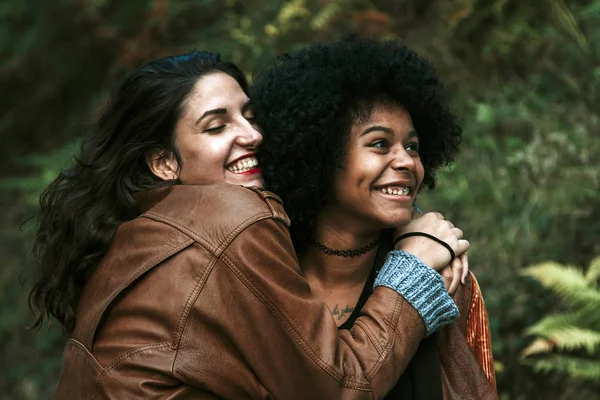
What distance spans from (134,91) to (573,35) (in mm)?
4395

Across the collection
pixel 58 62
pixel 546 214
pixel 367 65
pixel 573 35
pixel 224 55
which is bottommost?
pixel 58 62

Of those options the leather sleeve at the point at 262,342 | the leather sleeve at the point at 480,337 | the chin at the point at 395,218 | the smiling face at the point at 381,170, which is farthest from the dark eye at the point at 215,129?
the leather sleeve at the point at 480,337

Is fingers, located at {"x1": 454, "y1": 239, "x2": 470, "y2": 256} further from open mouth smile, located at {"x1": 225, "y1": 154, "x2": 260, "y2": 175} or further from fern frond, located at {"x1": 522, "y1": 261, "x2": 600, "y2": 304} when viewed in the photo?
fern frond, located at {"x1": 522, "y1": 261, "x2": 600, "y2": 304}

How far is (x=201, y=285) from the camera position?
8.30ft

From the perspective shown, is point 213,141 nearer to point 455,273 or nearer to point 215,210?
point 215,210

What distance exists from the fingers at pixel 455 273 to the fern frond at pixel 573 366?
1932 mm

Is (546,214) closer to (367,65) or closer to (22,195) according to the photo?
(367,65)

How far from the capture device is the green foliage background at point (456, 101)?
213 inches

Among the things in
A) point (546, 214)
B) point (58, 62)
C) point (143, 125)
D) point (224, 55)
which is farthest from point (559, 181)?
point (58, 62)

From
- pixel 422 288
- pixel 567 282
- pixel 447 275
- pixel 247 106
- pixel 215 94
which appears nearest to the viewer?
pixel 422 288

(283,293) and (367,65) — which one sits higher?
(367,65)

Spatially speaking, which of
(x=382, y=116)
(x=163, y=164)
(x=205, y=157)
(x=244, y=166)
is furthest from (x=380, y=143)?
(x=163, y=164)

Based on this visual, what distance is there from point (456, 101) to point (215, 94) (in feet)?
12.3

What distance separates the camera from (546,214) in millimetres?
5523
